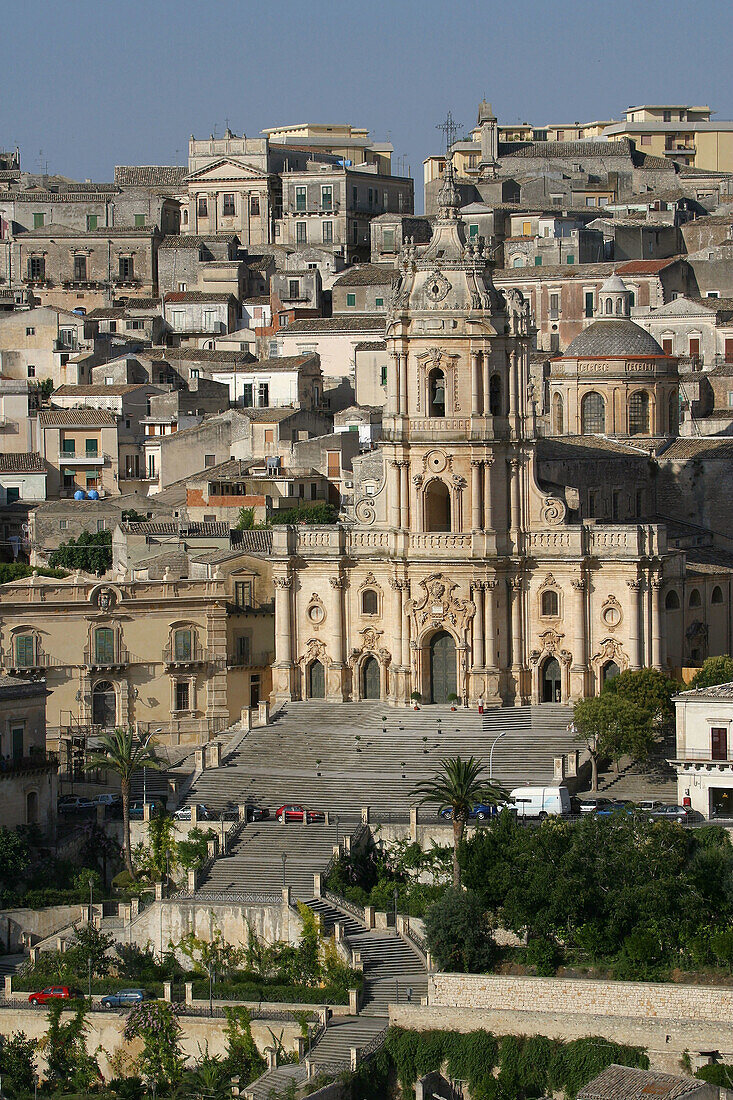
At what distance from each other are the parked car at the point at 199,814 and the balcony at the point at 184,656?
9.40 m

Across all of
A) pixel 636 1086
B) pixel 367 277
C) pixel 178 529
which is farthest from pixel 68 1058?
pixel 367 277

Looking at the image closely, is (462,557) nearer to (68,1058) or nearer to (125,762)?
(125,762)

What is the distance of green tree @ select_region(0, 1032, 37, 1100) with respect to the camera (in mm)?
69625

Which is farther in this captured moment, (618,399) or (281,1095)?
(618,399)

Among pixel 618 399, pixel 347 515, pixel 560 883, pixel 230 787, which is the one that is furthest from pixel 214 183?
pixel 560 883

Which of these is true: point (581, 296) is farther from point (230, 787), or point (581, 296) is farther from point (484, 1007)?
point (484, 1007)

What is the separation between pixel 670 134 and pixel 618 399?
6164 cm

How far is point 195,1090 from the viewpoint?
68500 millimetres

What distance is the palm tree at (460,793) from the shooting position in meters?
75.3

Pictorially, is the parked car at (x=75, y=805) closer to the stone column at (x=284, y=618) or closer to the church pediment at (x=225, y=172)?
the stone column at (x=284, y=618)

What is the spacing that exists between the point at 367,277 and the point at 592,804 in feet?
184

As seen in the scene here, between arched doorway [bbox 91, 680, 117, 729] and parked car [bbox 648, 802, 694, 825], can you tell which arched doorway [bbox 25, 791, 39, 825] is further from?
parked car [bbox 648, 802, 694, 825]

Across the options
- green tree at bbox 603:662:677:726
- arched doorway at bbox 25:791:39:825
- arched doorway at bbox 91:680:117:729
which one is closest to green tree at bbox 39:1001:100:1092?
arched doorway at bbox 25:791:39:825

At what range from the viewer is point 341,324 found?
126 meters
